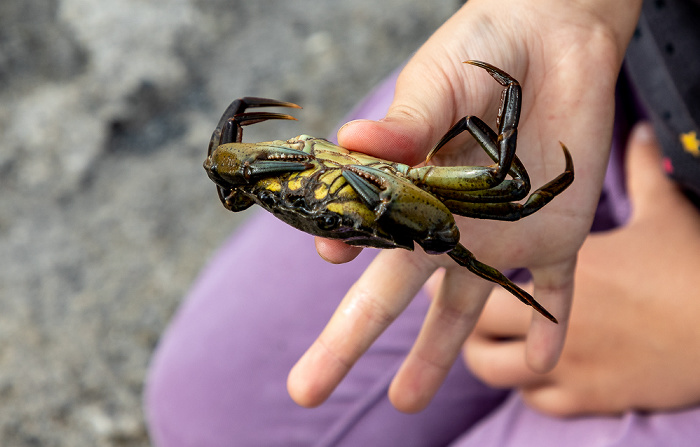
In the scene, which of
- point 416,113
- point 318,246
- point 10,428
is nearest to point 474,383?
point 318,246

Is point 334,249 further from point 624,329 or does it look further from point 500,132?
point 624,329

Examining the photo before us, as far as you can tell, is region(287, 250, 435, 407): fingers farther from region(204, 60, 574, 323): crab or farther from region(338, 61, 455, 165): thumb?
region(338, 61, 455, 165): thumb

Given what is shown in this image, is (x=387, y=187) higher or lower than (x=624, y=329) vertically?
higher

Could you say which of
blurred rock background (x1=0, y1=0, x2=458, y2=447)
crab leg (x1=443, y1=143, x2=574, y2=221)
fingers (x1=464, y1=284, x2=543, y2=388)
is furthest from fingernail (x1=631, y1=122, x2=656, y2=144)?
blurred rock background (x1=0, y1=0, x2=458, y2=447)

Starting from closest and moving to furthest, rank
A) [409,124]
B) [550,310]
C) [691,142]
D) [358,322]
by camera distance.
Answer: [409,124]
[358,322]
[550,310]
[691,142]

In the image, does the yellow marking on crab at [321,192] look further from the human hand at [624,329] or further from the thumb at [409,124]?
the human hand at [624,329]

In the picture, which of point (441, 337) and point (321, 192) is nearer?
point (321, 192)

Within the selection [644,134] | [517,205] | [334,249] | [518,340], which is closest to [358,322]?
[334,249]
